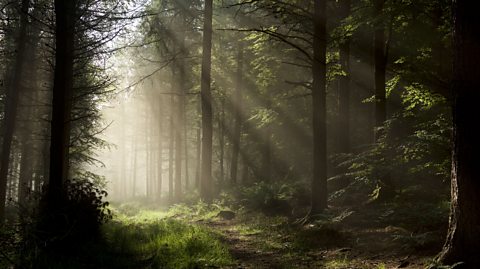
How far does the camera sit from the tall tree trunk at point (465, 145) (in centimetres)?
517

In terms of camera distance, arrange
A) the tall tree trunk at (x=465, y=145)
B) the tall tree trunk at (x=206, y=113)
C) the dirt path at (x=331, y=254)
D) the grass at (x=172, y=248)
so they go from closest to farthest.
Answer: the tall tree trunk at (x=465, y=145) < the dirt path at (x=331, y=254) < the grass at (x=172, y=248) < the tall tree trunk at (x=206, y=113)

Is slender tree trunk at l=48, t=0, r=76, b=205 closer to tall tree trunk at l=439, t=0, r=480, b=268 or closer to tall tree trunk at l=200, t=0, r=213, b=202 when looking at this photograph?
tall tree trunk at l=439, t=0, r=480, b=268

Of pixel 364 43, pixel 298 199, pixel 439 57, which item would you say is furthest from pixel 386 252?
pixel 364 43

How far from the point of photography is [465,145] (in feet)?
17.2

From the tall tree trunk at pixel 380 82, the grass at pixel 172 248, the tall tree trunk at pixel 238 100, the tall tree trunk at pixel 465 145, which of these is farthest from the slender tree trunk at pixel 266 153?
the tall tree trunk at pixel 465 145

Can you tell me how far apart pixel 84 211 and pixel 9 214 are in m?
11.5

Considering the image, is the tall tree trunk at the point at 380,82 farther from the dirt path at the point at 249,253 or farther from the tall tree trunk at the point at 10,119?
the tall tree trunk at the point at 10,119

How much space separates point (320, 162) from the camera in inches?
445

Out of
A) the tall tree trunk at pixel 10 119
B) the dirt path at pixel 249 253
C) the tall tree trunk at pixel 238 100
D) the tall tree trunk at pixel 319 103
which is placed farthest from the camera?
the tall tree trunk at pixel 238 100

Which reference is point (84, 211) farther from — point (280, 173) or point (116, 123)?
point (116, 123)

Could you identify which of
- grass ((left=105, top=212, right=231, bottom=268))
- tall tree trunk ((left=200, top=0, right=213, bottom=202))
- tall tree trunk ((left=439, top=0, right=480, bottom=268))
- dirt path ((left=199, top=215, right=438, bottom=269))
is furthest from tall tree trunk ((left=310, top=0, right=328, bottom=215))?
tall tree trunk ((left=200, top=0, right=213, bottom=202))

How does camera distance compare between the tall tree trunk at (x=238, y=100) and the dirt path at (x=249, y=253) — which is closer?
the dirt path at (x=249, y=253)

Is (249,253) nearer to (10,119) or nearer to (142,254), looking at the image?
(142,254)

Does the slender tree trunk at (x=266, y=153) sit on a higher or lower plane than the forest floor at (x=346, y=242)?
higher
